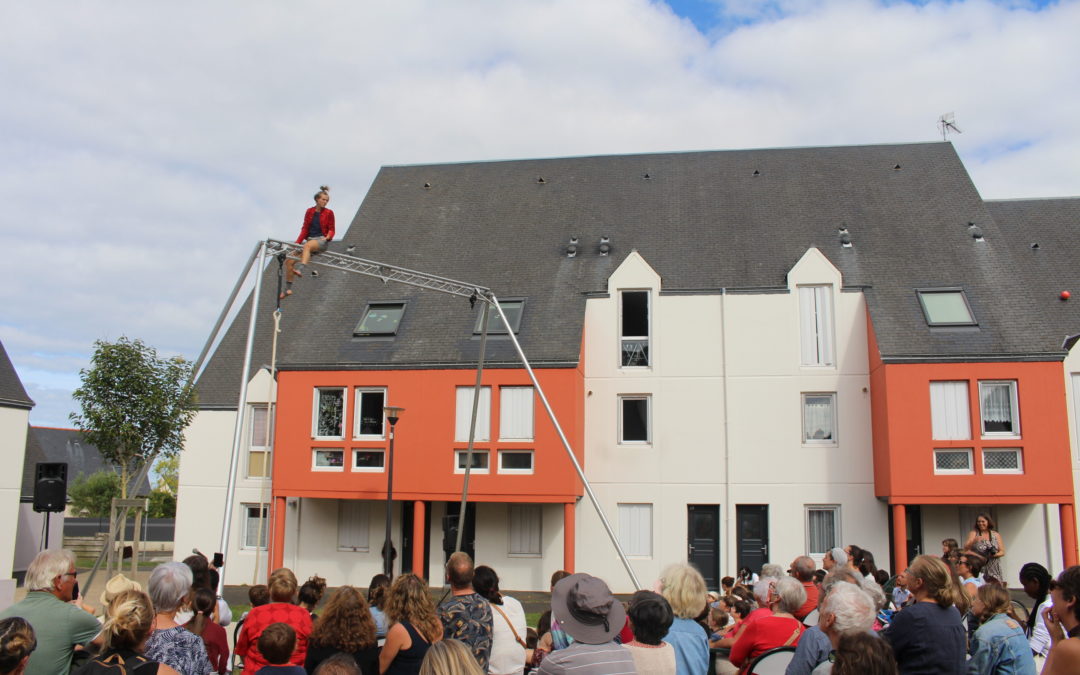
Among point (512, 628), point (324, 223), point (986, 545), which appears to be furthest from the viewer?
point (324, 223)

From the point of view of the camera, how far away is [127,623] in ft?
15.6

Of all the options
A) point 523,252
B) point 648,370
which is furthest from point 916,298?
point 523,252

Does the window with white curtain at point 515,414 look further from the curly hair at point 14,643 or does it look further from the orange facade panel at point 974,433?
the curly hair at point 14,643

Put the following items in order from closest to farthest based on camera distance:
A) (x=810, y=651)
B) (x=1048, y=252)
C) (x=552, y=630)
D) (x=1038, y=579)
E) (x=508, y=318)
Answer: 1. (x=810, y=651)
2. (x=552, y=630)
3. (x=1038, y=579)
4. (x=508, y=318)
5. (x=1048, y=252)

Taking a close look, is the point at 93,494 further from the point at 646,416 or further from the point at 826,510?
the point at 826,510

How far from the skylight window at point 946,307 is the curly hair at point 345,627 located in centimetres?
2077

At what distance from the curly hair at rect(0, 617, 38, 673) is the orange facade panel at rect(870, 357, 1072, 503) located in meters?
20.5

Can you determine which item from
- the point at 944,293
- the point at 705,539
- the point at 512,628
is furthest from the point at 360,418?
the point at 512,628

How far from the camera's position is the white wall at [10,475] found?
2536cm

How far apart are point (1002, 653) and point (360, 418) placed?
20.2m

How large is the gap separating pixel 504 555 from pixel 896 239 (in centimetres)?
1432

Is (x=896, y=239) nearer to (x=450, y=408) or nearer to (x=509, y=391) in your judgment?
(x=509, y=391)

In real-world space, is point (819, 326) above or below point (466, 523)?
above

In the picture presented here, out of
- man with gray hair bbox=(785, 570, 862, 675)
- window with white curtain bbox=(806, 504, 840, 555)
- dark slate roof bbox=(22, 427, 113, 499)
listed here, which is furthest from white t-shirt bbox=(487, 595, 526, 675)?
dark slate roof bbox=(22, 427, 113, 499)
